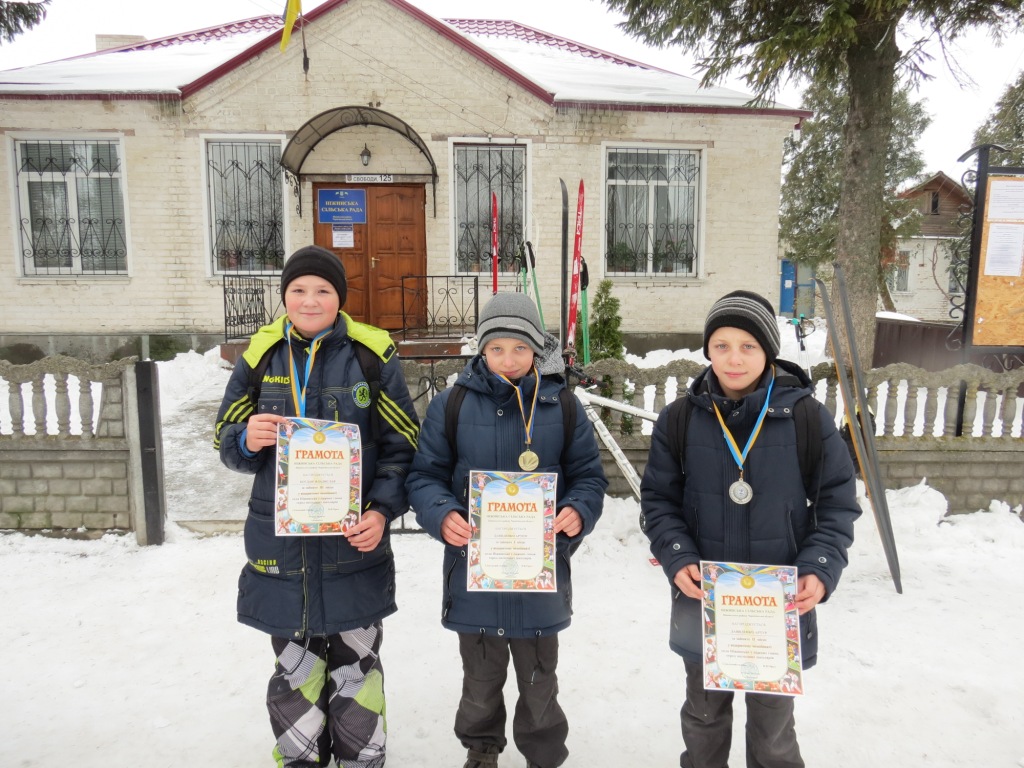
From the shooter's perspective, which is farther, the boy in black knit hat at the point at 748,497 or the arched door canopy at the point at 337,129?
the arched door canopy at the point at 337,129

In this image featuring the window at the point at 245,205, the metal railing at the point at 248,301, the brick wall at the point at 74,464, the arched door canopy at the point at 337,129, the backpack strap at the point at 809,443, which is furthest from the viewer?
the window at the point at 245,205

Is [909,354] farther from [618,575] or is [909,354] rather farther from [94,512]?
[94,512]

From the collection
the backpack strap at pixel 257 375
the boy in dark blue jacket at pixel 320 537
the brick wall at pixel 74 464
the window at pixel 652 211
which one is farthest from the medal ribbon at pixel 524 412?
the window at pixel 652 211

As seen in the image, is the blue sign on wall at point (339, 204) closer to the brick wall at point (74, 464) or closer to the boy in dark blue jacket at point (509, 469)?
the brick wall at point (74, 464)

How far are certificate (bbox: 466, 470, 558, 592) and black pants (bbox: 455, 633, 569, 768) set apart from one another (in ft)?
1.08

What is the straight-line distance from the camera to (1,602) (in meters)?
3.53

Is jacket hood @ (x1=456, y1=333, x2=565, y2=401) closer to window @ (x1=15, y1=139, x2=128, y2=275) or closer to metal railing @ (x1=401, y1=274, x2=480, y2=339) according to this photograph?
metal railing @ (x1=401, y1=274, x2=480, y2=339)

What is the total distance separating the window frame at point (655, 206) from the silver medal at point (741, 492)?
9.61 m

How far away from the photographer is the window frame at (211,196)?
10555 mm

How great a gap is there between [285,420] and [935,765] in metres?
2.54

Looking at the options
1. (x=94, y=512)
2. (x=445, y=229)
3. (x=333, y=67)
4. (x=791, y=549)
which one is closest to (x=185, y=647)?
(x=94, y=512)

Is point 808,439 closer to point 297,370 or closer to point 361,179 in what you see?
point 297,370

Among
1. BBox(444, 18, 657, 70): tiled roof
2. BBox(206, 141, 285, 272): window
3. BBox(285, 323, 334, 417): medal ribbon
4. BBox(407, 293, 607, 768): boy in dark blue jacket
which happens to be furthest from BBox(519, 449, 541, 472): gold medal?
BBox(444, 18, 657, 70): tiled roof

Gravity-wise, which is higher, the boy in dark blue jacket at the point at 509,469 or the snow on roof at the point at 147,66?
the snow on roof at the point at 147,66
